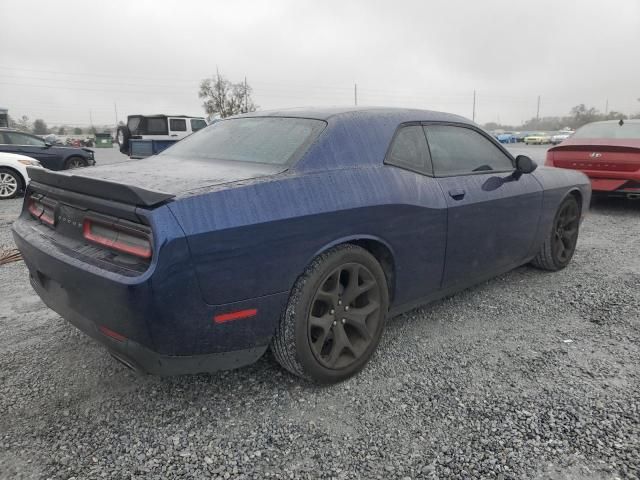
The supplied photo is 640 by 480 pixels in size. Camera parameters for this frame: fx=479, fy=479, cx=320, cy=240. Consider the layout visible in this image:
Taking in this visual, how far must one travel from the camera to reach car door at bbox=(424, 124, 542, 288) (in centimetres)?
299

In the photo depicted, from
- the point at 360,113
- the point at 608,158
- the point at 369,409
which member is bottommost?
the point at 369,409

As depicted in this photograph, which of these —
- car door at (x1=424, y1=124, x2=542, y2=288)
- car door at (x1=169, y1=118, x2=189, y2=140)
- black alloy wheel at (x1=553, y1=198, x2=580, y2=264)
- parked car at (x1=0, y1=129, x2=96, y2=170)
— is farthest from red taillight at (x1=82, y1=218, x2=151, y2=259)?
car door at (x1=169, y1=118, x2=189, y2=140)

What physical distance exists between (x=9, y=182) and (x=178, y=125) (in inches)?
430

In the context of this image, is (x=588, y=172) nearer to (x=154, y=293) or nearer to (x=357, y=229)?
(x=357, y=229)

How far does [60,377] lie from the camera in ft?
8.30

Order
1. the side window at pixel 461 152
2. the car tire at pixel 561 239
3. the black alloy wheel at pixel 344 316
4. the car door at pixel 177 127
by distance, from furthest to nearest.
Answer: the car door at pixel 177 127 < the car tire at pixel 561 239 < the side window at pixel 461 152 < the black alloy wheel at pixel 344 316

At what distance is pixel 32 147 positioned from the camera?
11.0 meters

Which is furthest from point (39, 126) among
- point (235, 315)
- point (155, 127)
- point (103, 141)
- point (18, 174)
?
point (235, 315)

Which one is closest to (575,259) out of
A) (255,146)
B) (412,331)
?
(412,331)

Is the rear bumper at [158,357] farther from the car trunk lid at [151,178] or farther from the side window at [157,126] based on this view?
the side window at [157,126]

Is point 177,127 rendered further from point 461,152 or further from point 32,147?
point 461,152

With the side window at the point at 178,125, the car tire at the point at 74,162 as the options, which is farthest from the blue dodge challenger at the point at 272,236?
the side window at the point at 178,125

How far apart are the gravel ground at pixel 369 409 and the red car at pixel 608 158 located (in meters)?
4.04

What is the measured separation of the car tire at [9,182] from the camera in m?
8.92
